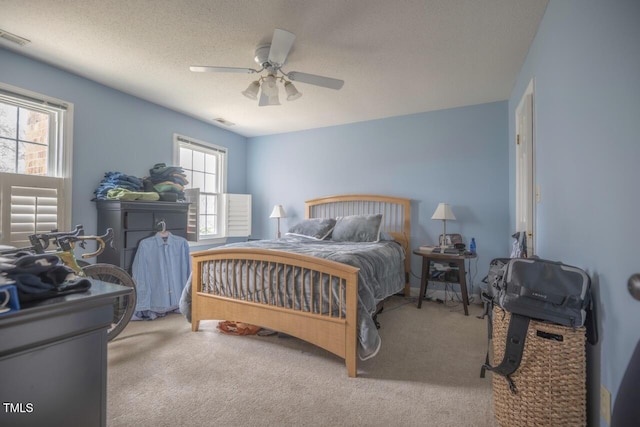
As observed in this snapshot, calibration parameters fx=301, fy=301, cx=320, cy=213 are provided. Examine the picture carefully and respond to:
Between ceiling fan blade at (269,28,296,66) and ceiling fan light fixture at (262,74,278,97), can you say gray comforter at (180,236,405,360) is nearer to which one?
ceiling fan light fixture at (262,74,278,97)

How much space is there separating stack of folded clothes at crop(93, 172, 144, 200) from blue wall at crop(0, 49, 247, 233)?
0.25ft

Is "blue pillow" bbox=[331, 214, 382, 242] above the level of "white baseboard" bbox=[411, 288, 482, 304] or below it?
above

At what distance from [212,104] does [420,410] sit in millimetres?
3655

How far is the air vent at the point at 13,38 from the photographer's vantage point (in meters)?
2.22

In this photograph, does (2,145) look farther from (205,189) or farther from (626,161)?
(626,161)

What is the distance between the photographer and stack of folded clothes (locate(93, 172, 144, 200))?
9.85 feet

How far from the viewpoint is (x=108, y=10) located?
1976 millimetres

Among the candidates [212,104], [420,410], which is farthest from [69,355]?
[212,104]

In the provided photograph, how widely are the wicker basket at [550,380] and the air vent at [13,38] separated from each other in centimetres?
380

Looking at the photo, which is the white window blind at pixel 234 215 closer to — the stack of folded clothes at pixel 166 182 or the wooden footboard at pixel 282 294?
the stack of folded clothes at pixel 166 182

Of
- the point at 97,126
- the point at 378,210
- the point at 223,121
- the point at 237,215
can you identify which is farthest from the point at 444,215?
the point at 97,126

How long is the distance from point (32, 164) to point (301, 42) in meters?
2.60

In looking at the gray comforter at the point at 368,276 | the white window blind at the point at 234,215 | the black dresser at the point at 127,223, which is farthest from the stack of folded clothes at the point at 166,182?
the gray comforter at the point at 368,276

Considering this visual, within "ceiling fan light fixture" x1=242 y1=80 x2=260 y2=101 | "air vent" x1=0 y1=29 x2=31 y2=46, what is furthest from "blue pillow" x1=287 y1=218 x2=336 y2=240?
"air vent" x1=0 y1=29 x2=31 y2=46
